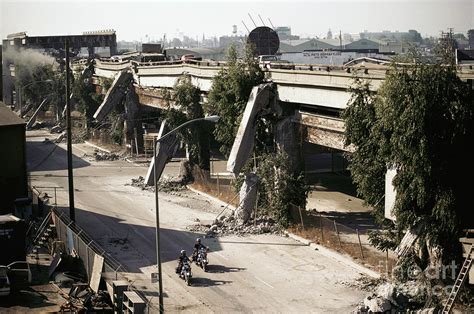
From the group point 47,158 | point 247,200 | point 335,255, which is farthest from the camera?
point 47,158

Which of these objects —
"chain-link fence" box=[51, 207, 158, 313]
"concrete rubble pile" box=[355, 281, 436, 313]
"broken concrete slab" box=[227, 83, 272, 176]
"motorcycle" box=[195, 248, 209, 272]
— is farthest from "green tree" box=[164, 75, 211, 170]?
"concrete rubble pile" box=[355, 281, 436, 313]

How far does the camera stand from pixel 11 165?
4241 cm

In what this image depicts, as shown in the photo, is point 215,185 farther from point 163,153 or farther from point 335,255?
point 335,255

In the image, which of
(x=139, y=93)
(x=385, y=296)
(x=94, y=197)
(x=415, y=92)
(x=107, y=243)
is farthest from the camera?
(x=139, y=93)

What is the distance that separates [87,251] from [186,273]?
14.3 ft

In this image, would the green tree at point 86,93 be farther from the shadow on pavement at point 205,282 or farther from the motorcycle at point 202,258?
the shadow on pavement at point 205,282

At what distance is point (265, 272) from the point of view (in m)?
34.0

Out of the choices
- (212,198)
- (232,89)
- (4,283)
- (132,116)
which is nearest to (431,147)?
(4,283)

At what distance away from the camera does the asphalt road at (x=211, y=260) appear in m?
30.2

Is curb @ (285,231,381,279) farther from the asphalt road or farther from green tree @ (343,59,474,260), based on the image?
green tree @ (343,59,474,260)

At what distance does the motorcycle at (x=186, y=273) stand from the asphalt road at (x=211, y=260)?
0.26 metres

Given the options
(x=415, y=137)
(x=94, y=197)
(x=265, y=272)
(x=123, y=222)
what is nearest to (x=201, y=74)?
(x=94, y=197)

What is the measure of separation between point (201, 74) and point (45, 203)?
14900 mm

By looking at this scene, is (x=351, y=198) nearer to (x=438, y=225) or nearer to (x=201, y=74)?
(x=201, y=74)
